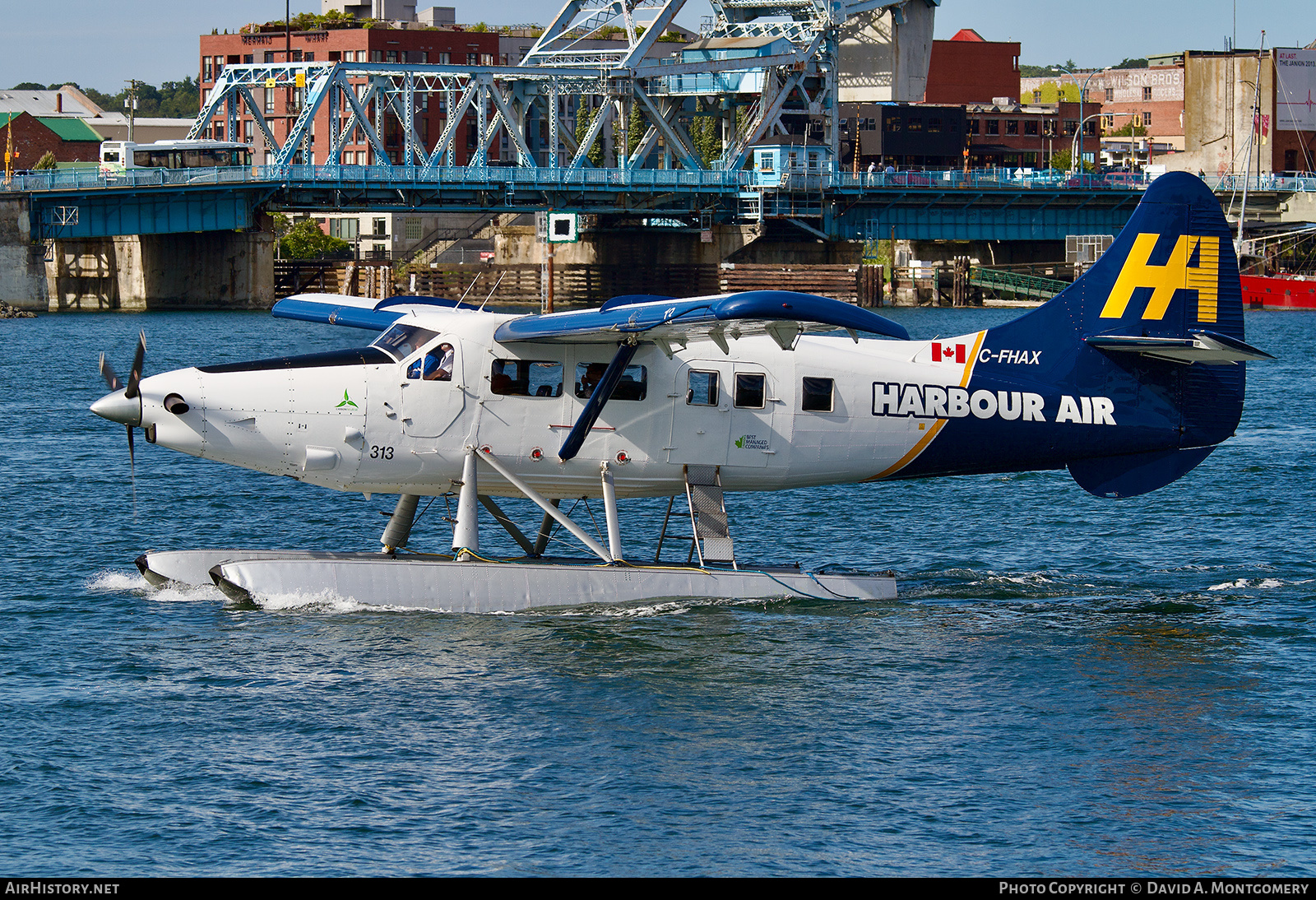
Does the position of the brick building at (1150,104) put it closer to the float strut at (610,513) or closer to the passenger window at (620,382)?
the passenger window at (620,382)

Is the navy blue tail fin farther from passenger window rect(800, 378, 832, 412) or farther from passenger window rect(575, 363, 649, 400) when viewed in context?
passenger window rect(575, 363, 649, 400)

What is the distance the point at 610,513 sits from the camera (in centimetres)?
1786

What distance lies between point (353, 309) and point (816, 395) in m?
6.04

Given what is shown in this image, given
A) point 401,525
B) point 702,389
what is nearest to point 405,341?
point 401,525

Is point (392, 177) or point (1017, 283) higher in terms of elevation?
point (392, 177)

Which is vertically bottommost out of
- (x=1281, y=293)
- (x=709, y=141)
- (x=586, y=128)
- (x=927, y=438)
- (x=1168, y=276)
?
(x=927, y=438)

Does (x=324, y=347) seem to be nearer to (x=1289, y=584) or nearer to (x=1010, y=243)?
(x=1289, y=584)

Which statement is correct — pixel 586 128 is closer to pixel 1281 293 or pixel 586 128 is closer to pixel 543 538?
pixel 1281 293

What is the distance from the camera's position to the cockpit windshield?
1769 cm

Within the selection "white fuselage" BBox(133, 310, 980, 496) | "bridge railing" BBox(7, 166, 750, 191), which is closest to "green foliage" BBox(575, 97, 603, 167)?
"bridge railing" BBox(7, 166, 750, 191)

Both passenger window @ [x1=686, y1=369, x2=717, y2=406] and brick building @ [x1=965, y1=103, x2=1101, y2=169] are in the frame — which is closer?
passenger window @ [x1=686, y1=369, x2=717, y2=406]

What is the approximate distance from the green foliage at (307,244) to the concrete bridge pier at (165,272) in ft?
60.5

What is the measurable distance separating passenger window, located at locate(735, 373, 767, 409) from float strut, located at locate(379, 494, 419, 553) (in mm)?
4148
